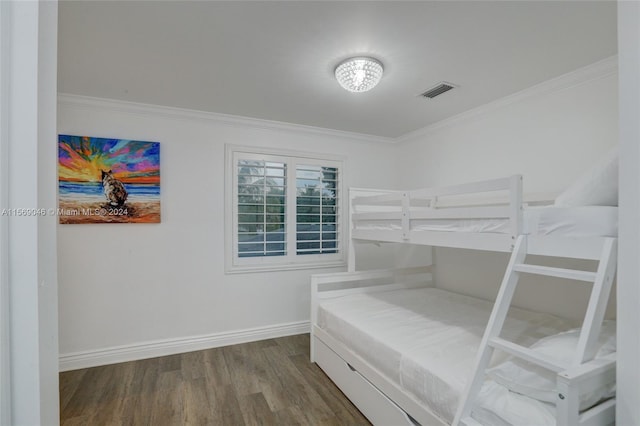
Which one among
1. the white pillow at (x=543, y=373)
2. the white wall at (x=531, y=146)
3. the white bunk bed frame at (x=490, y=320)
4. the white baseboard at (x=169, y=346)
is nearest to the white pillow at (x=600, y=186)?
the white bunk bed frame at (x=490, y=320)

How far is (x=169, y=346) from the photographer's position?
9.41ft

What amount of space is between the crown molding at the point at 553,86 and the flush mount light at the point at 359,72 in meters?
1.35

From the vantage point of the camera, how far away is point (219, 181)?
312 cm

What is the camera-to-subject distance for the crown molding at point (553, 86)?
2061 mm

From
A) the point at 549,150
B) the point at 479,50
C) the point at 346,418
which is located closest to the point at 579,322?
the point at 549,150

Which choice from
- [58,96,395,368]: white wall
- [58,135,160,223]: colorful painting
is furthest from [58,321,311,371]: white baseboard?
[58,135,160,223]: colorful painting

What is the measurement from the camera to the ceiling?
1579 mm

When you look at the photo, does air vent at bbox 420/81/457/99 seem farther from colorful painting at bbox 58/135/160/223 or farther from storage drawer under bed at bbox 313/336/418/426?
colorful painting at bbox 58/135/160/223

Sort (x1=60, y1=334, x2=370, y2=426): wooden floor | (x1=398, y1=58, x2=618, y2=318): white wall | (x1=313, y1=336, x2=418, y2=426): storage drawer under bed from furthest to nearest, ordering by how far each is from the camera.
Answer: (x1=398, y1=58, x2=618, y2=318): white wall
(x1=60, y1=334, x2=370, y2=426): wooden floor
(x1=313, y1=336, x2=418, y2=426): storage drawer under bed

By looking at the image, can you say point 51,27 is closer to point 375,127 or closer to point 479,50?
point 479,50

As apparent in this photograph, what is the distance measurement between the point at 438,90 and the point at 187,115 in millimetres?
2326

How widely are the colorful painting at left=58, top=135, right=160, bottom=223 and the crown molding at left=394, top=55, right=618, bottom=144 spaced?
302cm

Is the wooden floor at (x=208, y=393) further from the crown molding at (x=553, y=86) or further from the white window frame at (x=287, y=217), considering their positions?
the crown molding at (x=553, y=86)
